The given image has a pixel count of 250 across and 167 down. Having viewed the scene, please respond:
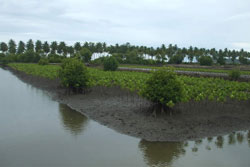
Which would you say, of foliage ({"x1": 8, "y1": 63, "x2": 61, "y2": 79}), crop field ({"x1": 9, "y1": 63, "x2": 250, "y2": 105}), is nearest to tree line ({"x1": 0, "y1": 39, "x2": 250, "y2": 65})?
foliage ({"x1": 8, "y1": 63, "x2": 61, "y2": 79})

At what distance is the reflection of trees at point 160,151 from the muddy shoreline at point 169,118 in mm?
614

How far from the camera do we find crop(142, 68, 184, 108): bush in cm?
1720

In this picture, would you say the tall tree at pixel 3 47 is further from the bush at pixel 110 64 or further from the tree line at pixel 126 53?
the bush at pixel 110 64

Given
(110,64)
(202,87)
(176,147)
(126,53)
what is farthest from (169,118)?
(126,53)

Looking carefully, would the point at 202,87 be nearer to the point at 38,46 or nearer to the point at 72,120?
the point at 72,120

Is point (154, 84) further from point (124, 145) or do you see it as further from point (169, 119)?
point (124, 145)

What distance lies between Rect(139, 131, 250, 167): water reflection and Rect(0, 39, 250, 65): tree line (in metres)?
64.6

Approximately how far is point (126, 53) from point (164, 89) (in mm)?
92604

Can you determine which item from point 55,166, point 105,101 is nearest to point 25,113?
point 105,101

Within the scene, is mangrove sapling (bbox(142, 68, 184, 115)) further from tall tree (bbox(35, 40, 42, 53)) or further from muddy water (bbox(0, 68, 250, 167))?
tall tree (bbox(35, 40, 42, 53))

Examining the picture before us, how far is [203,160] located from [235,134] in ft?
16.0

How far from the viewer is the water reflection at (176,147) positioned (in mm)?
12269

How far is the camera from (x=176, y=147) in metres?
13.7

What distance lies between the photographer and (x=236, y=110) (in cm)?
1958
